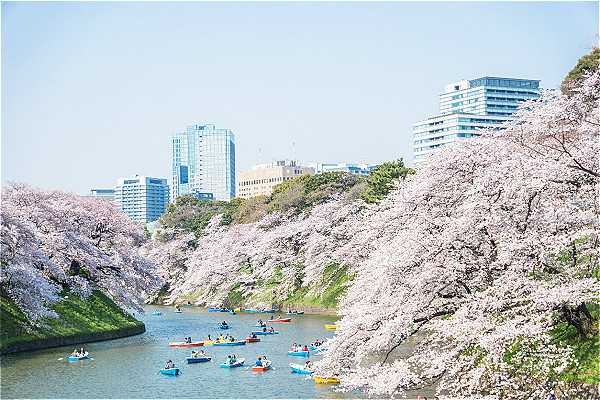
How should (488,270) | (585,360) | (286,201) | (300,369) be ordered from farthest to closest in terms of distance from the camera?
(286,201)
(300,369)
(488,270)
(585,360)

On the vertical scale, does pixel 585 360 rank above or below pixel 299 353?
above

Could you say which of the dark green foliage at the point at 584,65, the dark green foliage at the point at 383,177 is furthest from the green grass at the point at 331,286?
the dark green foliage at the point at 584,65

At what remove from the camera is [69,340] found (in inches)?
1651

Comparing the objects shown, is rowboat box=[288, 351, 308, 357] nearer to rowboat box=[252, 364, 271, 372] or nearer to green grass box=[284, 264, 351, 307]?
rowboat box=[252, 364, 271, 372]

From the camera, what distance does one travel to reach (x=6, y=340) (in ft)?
121

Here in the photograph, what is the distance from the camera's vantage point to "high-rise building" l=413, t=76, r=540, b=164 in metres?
157

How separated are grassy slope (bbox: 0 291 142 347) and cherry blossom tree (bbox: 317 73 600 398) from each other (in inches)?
880

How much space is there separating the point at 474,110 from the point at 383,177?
112271 mm

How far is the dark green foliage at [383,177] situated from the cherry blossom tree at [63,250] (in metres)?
22.4

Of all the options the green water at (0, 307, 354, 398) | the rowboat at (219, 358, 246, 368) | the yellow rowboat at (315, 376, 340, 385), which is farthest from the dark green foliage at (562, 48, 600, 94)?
the rowboat at (219, 358, 246, 368)

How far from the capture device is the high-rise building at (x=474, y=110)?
516ft

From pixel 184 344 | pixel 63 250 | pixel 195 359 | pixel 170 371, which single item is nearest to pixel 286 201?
pixel 184 344

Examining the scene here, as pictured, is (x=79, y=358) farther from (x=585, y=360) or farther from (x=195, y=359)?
(x=585, y=360)

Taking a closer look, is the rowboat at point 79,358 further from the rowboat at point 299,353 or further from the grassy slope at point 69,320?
the rowboat at point 299,353
